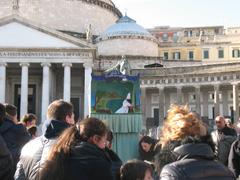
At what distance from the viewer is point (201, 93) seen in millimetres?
40844

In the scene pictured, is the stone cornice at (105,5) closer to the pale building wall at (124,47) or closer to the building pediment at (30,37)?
the pale building wall at (124,47)

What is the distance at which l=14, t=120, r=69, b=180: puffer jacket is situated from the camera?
15.8 ft

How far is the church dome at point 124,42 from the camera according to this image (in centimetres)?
4472

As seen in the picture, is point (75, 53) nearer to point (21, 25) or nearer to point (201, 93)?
point (21, 25)

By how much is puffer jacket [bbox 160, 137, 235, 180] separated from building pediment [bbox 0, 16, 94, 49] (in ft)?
104

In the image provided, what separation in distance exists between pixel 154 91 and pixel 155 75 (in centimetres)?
255

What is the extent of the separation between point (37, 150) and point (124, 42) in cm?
4053

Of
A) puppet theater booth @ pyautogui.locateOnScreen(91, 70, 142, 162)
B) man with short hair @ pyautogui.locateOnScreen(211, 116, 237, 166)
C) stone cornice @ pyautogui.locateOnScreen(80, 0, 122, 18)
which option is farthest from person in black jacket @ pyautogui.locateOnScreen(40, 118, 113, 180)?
stone cornice @ pyautogui.locateOnScreen(80, 0, 122, 18)

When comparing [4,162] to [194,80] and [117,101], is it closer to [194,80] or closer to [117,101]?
[117,101]

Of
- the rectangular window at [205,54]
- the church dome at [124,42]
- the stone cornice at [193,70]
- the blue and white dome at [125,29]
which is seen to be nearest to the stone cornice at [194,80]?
the stone cornice at [193,70]

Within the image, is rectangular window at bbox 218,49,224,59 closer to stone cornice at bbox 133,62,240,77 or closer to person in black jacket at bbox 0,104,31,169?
stone cornice at bbox 133,62,240,77

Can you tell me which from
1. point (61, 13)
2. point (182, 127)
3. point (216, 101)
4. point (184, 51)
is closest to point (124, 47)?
point (61, 13)

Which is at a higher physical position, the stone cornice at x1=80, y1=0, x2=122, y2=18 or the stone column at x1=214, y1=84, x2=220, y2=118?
the stone cornice at x1=80, y1=0, x2=122, y2=18

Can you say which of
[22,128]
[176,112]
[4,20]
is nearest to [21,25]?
[4,20]
